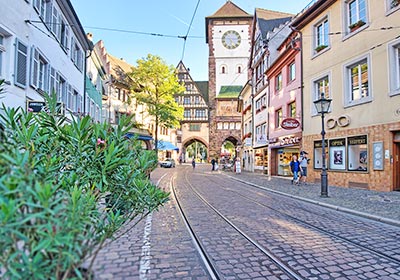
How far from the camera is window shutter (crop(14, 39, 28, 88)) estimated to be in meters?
9.81

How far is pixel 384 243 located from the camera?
516 centimetres

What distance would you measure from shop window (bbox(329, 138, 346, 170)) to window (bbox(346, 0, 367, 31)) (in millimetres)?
5592

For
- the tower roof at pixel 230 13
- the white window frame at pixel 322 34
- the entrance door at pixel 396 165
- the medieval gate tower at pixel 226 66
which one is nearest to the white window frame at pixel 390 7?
the white window frame at pixel 322 34

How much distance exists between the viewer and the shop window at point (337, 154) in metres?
14.6

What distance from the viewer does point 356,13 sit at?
14383mm

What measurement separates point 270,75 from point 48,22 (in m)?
17.9

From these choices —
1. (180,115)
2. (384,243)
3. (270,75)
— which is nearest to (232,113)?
(180,115)

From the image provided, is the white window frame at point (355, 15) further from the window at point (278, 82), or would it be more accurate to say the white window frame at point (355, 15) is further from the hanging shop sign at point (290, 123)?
the window at point (278, 82)

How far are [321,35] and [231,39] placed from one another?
1714 inches

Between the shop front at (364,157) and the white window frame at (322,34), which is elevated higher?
the white window frame at (322,34)

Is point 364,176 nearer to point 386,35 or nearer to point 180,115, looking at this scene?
point 386,35

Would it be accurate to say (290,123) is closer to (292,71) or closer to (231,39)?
(292,71)

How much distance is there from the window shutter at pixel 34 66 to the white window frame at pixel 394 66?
14.1 metres

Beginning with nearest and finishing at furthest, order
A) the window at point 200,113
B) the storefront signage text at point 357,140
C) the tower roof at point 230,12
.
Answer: the storefront signage text at point 357,140 < the tower roof at point 230,12 < the window at point 200,113
